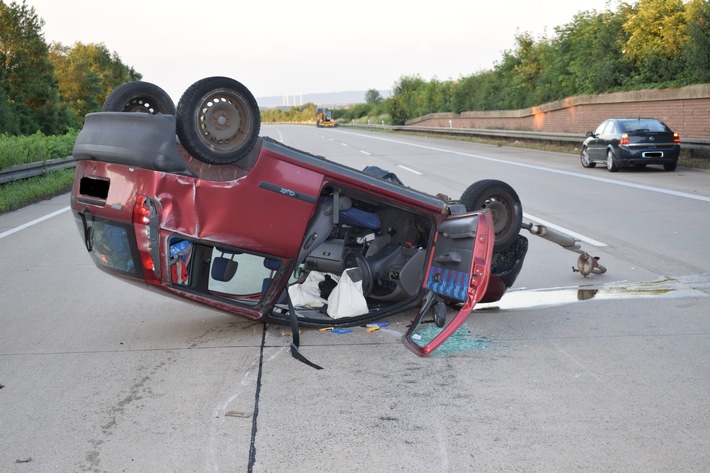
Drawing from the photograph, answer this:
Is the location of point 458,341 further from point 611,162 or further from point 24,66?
point 24,66

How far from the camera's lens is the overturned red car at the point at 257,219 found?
16.6 ft

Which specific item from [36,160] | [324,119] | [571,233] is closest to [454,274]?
[571,233]

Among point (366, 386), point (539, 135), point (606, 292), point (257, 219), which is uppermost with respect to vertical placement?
point (257, 219)

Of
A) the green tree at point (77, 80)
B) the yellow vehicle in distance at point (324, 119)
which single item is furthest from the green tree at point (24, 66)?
the yellow vehicle in distance at point (324, 119)

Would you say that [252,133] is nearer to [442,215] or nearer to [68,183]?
[442,215]

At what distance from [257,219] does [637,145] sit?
1840 centimetres

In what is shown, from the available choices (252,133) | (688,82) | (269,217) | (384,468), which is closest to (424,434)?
(384,468)

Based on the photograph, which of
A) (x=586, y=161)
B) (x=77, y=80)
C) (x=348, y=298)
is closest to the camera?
(x=348, y=298)

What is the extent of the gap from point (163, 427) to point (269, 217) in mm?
1558

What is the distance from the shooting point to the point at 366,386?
487cm

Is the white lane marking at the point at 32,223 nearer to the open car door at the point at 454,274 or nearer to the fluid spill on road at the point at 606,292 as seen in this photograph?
the fluid spill on road at the point at 606,292

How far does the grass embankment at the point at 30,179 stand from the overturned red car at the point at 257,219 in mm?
10910

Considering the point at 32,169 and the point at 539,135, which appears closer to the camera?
the point at 32,169

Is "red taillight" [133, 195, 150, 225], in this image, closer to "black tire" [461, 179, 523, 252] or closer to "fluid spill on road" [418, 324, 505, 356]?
"fluid spill on road" [418, 324, 505, 356]
